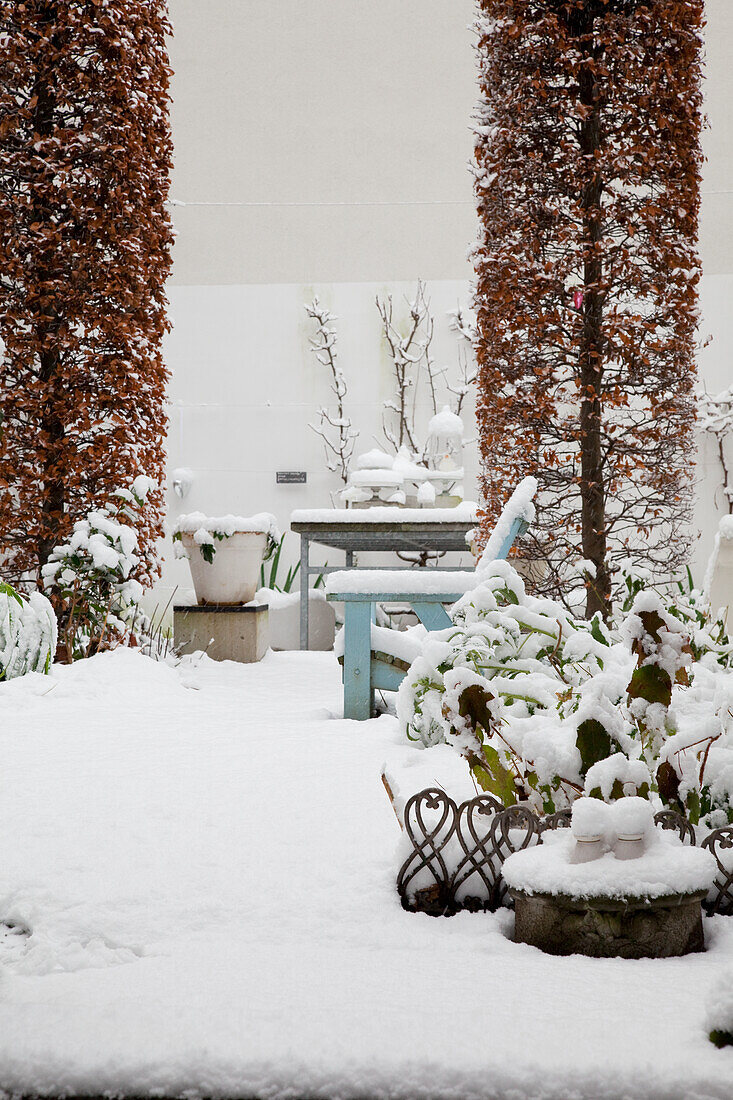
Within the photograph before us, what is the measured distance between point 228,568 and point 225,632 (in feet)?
1.25

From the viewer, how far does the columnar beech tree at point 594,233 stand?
3469 millimetres

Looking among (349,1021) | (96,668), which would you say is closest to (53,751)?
(96,668)

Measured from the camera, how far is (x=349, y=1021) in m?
1.00

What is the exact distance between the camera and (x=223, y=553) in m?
5.27

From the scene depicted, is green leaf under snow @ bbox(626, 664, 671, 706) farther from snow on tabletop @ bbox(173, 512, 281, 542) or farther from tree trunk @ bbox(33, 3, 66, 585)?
snow on tabletop @ bbox(173, 512, 281, 542)

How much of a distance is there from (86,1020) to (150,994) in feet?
0.29

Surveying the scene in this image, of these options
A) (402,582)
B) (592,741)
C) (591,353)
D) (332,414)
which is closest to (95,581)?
(402,582)

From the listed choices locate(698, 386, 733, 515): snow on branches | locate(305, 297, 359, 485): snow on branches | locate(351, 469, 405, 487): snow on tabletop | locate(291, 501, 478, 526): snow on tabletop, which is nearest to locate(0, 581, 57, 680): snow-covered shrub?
locate(291, 501, 478, 526): snow on tabletop

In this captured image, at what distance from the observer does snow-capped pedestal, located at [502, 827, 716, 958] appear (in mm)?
1156

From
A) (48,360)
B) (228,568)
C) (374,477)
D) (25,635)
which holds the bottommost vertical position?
(25,635)

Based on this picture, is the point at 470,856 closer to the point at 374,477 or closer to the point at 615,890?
the point at 615,890

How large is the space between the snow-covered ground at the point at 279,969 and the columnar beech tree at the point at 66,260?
2.13 m

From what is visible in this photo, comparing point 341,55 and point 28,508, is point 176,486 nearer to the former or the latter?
point 28,508

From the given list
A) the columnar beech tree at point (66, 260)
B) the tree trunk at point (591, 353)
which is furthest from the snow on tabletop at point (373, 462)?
the tree trunk at point (591, 353)
